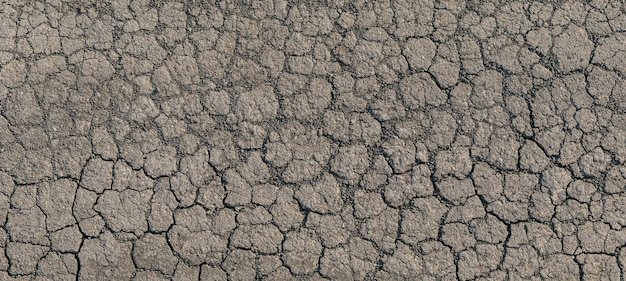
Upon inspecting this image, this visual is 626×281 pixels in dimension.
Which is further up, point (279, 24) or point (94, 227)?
point (279, 24)

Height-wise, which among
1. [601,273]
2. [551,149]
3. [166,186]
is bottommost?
[166,186]

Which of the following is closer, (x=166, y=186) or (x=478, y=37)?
(x=166, y=186)

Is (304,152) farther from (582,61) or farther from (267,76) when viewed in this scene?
(582,61)

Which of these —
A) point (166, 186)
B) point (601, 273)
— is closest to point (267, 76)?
point (166, 186)

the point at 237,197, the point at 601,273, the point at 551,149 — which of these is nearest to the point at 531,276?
the point at 601,273

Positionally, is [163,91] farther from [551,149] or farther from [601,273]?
[601,273]

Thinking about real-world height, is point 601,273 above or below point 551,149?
below

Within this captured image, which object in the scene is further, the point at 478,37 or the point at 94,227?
the point at 478,37
